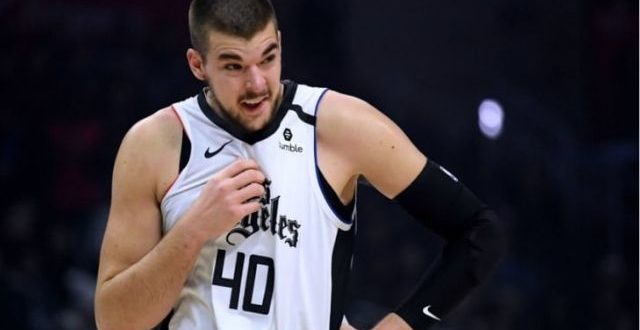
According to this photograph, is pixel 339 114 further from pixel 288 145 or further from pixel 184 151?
pixel 184 151

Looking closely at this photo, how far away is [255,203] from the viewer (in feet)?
8.46

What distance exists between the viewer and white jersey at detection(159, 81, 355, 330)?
8.71 ft

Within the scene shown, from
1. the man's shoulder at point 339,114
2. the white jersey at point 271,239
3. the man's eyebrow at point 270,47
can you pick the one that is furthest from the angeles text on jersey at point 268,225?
the man's eyebrow at point 270,47

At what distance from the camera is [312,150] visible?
274 cm

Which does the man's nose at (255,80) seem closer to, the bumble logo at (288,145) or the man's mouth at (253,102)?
the man's mouth at (253,102)

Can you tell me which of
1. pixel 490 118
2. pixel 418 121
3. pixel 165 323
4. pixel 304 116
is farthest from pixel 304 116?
pixel 490 118

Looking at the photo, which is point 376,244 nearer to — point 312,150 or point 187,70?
point 187,70

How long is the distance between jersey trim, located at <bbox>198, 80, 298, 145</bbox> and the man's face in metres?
0.04

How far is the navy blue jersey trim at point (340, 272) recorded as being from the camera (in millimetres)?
2744

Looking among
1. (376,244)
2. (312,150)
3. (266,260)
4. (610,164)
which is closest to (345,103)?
(312,150)

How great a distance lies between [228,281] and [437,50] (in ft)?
10.3

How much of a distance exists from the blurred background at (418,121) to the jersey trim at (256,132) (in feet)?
8.44

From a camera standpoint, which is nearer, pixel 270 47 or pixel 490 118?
pixel 270 47

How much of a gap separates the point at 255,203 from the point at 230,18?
0.41 meters
